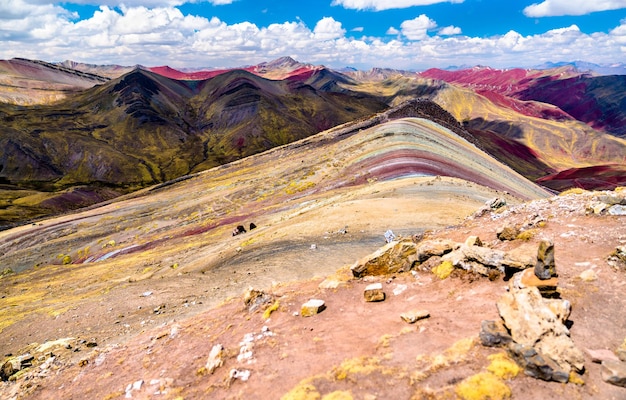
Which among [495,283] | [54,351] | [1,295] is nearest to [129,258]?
[1,295]

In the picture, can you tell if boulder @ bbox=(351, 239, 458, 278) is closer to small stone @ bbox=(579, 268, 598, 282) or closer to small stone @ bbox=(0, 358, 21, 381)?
small stone @ bbox=(579, 268, 598, 282)

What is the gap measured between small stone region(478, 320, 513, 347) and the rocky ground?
6 centimetres

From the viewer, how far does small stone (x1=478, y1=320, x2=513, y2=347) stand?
→ 10.7 m

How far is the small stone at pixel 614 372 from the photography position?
29.2ft

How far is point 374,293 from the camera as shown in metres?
15.6

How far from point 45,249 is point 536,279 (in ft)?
240

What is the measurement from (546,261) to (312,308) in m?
8.94

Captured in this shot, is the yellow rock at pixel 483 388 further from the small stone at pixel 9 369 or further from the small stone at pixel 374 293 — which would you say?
the small stone at pixel 9 369

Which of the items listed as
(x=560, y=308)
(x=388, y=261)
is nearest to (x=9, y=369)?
(x=388, y=261)

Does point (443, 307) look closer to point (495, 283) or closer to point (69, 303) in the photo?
point (495, 283)

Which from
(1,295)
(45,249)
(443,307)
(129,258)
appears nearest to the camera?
(443,307)

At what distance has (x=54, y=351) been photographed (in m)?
20.5

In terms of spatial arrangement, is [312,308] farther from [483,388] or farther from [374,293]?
[483,388]

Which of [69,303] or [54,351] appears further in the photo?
[69,303]
